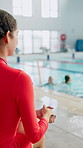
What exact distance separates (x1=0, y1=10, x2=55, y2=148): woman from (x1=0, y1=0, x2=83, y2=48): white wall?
58.8 feet

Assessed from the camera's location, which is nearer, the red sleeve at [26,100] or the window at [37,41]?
the red sleeve at [26,100]

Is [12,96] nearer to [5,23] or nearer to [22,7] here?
[5,23]

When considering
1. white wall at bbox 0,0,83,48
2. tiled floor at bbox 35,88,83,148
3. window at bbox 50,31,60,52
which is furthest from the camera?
window at bbox 50,31,60,52

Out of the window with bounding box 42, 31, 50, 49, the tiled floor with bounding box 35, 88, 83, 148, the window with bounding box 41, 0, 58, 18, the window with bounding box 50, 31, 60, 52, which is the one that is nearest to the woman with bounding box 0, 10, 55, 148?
the tiled floor with bounding box 35, 88, 83, 148

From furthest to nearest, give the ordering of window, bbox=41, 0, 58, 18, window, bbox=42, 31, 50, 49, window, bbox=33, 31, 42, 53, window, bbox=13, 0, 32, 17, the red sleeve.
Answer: window, bbox=42, 31, 50, 49, window, bbox=33, 31, 42, 53, window, bbox=41, 0, 58, 18, window, bbox=13, 0, 32, 17, the red sleeve

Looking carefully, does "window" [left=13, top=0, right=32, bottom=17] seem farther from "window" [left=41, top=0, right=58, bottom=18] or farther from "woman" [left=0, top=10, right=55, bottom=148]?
"woman" [left=0, top=10, right=55, bottom=148]

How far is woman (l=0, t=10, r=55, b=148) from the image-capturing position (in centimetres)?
110

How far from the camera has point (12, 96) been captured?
111 centimetres

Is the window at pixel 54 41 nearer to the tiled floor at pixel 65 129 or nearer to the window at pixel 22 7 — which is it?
the window at pixel 22 7

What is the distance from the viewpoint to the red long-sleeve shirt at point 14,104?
1.10 meters

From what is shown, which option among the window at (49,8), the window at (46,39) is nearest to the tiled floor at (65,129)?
the window at (46,39)

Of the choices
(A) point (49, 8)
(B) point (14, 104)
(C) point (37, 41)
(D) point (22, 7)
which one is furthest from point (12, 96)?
(A) point (49, 8)

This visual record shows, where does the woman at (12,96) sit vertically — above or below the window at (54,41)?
above

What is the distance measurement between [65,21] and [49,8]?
1.86 m
